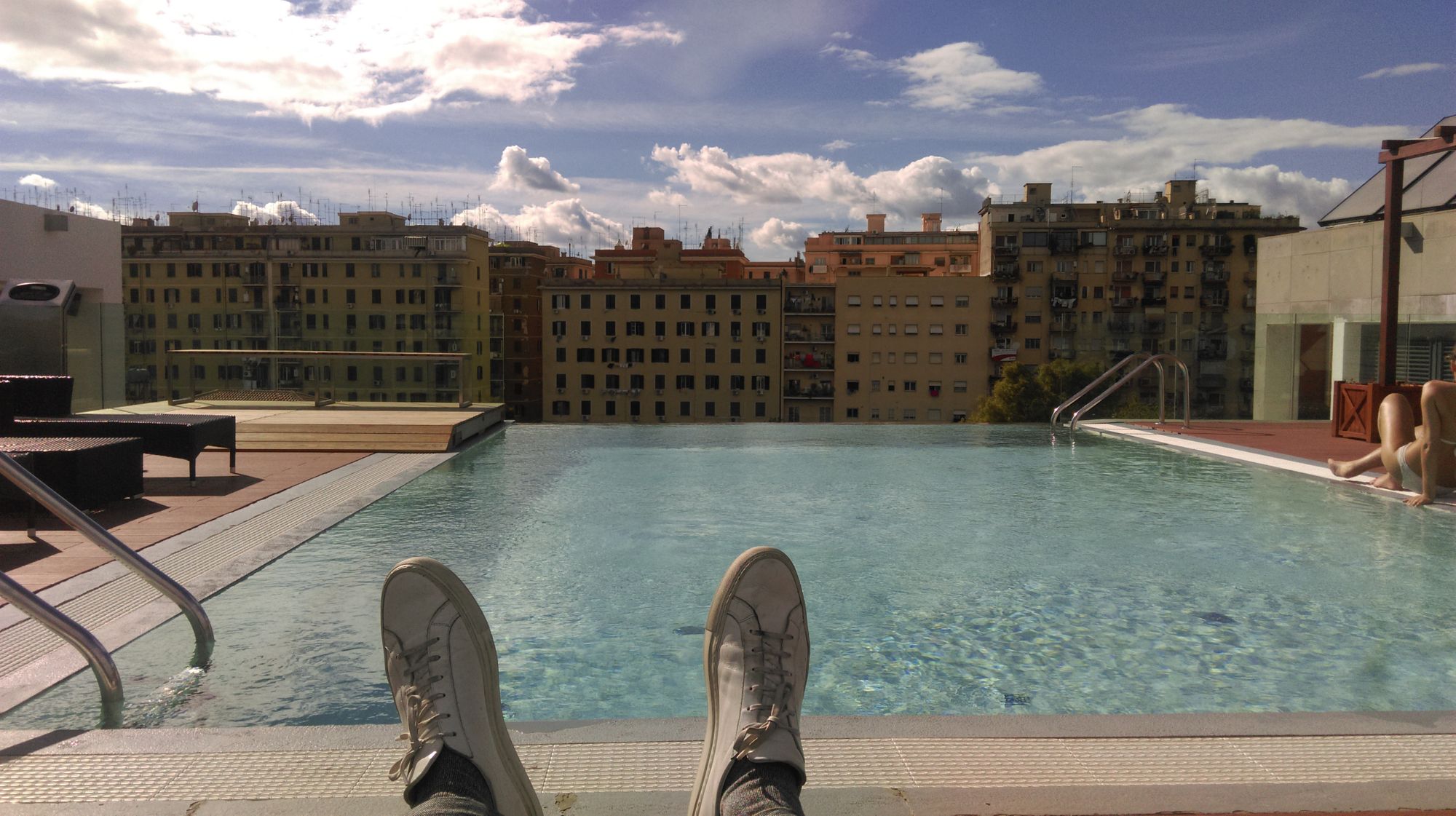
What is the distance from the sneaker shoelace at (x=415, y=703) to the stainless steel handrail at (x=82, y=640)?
4.40 feet

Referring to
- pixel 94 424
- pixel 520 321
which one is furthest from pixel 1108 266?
pixel 94 424

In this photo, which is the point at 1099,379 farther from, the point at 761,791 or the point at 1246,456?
the point at 761,791

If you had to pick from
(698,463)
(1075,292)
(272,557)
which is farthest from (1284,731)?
(1075,292)

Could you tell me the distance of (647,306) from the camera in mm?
76750

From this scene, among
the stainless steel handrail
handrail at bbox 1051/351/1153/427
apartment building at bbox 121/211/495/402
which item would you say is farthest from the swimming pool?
apartment building at bbox 121/211/495/402

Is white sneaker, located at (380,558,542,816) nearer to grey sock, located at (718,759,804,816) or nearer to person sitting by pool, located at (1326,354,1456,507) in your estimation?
grey sock, located at (718,759,804,816)

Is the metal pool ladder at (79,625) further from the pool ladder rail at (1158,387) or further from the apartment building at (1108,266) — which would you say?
the apartment building at (1108,266)

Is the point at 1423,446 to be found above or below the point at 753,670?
above

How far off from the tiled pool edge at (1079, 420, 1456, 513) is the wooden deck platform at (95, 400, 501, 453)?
8211 mm

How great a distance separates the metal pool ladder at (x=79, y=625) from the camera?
2953mm

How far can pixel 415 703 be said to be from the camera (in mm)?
2219

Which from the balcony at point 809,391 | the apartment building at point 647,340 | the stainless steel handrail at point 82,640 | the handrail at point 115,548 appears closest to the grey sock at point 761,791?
the stainless steel handrail at point 82,640

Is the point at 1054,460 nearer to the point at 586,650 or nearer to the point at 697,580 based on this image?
the point at 697,580

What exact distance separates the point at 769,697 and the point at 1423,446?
6.95 metres
